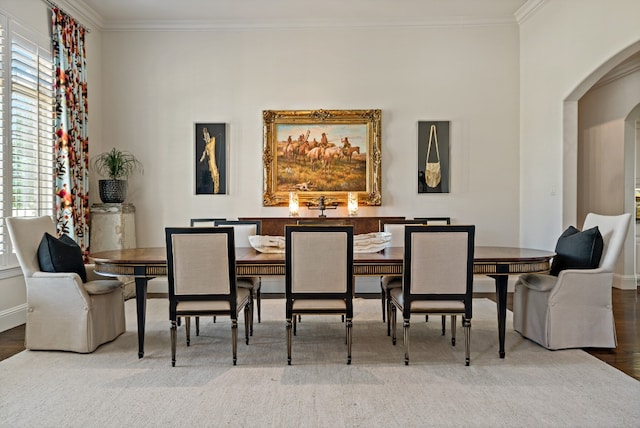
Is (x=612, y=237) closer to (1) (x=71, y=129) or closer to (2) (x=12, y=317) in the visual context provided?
(2) (x=12, y=317)

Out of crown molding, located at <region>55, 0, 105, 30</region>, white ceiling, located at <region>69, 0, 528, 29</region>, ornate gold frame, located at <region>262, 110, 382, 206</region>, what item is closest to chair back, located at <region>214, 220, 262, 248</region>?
ornate gold frame, located at <region>262, 110, 382, 206</region>

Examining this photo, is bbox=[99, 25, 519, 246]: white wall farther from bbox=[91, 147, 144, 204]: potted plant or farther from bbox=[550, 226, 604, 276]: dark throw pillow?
bbox=[550, 226, 604, 276]: dark throw pillow

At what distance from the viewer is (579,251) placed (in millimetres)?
3426

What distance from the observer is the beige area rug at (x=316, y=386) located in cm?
230

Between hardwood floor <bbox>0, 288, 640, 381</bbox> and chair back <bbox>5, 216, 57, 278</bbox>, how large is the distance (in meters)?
0.69

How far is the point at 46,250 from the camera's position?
3.41 meters

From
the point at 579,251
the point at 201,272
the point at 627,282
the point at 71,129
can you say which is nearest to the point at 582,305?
the point at 579,251

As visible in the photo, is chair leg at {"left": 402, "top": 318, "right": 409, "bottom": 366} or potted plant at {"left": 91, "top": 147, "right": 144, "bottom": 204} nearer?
chair leg at {"left": 402, "top": 318, "right": 409, "bottom": 366}

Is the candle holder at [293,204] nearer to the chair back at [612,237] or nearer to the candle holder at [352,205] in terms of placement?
the candle holder at [352,205]

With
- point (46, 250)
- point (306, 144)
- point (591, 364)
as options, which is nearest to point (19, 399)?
point (46, 250)

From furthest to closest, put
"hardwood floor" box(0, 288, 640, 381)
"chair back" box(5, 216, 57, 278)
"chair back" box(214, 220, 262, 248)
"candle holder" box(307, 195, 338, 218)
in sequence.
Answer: "candle holder" box(307, 195, 338, 218)
"chair back" box(214, 220, 262, 248)
"chair back" box(5, 216, 57, 278)
"hardwood floor" box(0, 288, 640, 381)

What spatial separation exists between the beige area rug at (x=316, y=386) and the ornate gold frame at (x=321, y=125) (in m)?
2.40

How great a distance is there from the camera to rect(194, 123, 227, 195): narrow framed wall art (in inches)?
230

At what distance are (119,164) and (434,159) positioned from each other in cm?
412
